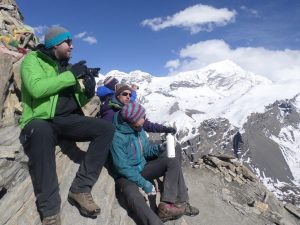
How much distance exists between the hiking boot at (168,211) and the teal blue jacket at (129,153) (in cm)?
68

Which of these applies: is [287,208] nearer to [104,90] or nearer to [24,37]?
[104,90]

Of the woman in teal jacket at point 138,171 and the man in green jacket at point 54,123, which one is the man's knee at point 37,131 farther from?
the woman in teal jacket at point 138,171

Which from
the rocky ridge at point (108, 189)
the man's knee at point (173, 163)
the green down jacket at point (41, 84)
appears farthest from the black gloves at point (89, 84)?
the man's knee at point (173, 163)

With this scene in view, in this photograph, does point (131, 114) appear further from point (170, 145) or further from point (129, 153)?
point (170, 145)

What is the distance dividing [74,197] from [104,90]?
7.16 metres

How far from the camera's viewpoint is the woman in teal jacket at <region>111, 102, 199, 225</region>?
11719mm

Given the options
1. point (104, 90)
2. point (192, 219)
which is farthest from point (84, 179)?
point (104, 90)

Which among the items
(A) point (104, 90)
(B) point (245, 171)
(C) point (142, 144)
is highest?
(A) point (104, 90)

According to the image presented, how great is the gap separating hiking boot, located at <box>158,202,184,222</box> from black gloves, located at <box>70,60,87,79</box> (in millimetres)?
4799

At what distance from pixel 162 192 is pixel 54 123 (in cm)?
423

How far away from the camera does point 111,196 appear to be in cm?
1218

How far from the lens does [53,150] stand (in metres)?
10.3

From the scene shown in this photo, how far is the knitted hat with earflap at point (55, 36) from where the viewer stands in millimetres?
10898

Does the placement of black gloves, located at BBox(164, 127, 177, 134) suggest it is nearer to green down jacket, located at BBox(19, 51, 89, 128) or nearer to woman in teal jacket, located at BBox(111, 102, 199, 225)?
woman in teal jacket, located at BBox(111, 102, 199, 225)
